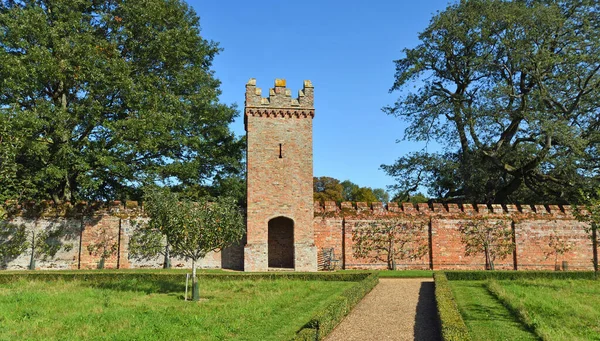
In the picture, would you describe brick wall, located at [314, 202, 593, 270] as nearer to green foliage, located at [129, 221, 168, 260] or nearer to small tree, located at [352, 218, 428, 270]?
small tree, located at [352, 218, 428, 270]

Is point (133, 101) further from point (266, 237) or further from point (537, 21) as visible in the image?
point (537, 21)

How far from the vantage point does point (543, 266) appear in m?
24.1

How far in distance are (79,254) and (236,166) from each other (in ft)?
31.1

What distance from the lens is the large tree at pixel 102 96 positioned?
21016 mm

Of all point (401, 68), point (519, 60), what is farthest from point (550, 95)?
point (401, 68)

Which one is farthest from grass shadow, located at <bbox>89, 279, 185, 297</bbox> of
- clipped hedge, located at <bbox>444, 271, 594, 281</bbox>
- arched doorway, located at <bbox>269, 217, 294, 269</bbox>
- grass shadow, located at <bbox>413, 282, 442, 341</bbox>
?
clipped hedge, located at <bbox>444, 271, 594, 281</bbox>

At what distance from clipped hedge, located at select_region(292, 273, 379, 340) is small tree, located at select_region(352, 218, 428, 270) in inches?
368

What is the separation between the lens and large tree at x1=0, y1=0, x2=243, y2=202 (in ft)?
68.9

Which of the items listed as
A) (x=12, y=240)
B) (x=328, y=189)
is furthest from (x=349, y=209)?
(x=328, y=189)

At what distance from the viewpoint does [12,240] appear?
22.0 meters

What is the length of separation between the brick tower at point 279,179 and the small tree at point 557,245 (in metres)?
11.8

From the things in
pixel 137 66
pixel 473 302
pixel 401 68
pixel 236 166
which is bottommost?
pixel 473 302

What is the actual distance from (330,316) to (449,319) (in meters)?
2.26

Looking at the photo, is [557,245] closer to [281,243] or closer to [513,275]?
[513,275]
